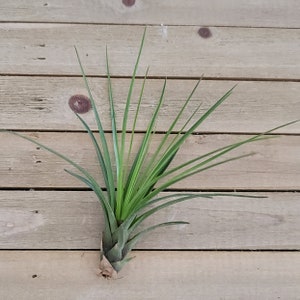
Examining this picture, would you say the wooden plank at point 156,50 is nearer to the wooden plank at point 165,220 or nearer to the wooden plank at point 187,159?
the wooden plank at point 187,159

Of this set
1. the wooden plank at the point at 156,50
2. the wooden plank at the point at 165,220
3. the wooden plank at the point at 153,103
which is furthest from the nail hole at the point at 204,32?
the wooden plank at the point at 165,220

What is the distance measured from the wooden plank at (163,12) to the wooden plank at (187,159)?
29cm

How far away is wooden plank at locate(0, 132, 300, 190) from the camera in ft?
3.44

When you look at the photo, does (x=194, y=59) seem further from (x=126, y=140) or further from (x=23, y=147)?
(x=23, y=147)

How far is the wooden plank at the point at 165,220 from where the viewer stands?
1.00 meters

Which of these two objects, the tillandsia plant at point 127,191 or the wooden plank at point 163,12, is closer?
the tillandsia plant at point 127,191

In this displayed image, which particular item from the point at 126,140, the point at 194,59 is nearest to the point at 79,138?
the point at 126,140

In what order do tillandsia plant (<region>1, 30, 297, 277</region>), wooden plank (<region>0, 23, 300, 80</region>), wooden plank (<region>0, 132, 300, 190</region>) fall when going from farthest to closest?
1. wooden plank (<region>0, 23, 300, 80</region>)
2. wooden plank (<region>0, 132, 300, 190</region>)
3. tillandsia plant (<region>1, 30, 297, 277</region>)

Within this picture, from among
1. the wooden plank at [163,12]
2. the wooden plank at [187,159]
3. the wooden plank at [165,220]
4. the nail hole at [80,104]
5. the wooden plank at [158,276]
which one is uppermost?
the wooden plank at [163,12]

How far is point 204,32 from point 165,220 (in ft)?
1.49

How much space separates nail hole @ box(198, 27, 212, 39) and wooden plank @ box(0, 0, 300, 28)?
0.02m

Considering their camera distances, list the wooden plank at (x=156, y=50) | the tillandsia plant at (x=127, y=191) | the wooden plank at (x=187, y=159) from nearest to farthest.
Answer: the tillandsia plant at (x=127, y=191) → the wooden plank at (x=187, y=159) → the wooden plank at (x=156, y=50)

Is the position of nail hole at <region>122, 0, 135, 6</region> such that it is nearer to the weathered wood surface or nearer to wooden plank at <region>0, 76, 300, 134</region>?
the weathered wood surface

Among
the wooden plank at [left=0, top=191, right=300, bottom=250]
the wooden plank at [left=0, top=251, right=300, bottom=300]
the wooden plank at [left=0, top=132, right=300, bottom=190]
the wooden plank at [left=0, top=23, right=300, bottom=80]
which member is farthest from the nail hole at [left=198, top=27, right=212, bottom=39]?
the wooden plank at [left=0, top=251, right=300, bottom=300]
